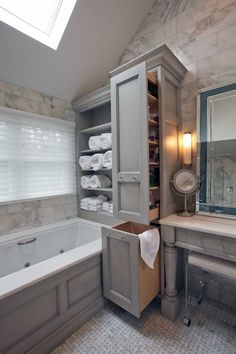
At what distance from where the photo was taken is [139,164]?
4.88ft

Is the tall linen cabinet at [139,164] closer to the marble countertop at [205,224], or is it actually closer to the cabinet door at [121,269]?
the cabinet door at [121,269]

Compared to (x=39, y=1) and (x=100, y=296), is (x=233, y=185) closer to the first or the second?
(x=100, y=296)

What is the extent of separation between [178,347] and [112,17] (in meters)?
3.06

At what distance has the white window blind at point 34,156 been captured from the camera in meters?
1.99

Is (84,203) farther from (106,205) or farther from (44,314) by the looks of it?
(44,314)

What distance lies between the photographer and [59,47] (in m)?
1.93

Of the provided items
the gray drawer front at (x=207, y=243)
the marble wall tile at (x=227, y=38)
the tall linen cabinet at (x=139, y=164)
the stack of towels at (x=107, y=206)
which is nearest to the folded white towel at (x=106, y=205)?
the stack of towels at (x=107, y=206)

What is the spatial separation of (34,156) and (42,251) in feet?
3.69

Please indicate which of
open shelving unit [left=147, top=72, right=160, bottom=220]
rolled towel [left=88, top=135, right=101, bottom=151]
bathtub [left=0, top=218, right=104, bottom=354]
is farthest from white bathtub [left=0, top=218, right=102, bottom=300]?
rolled towel [left=88, top=135, right=101, bottom=151]

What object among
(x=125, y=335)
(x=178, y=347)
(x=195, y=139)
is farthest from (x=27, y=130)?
(x=178, y=347)

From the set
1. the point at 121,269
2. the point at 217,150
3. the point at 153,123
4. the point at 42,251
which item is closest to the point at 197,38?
the point at 153,123

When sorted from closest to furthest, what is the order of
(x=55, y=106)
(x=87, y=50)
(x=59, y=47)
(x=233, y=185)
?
(x=233, y=185) < (x=59, y=47) < (x=87, y=50) < (x=55, y=106)

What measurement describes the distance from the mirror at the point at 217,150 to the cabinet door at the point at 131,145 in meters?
0.64

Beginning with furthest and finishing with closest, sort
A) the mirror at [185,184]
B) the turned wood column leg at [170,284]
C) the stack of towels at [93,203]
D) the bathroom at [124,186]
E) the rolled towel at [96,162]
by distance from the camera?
1. the stack of towels at [93,203]
2. the rolled towel at [96,162]
3. the mirror at [185,184]
4. the turned wood column leg at [170,284]
5. the bathroom at [124,186]
